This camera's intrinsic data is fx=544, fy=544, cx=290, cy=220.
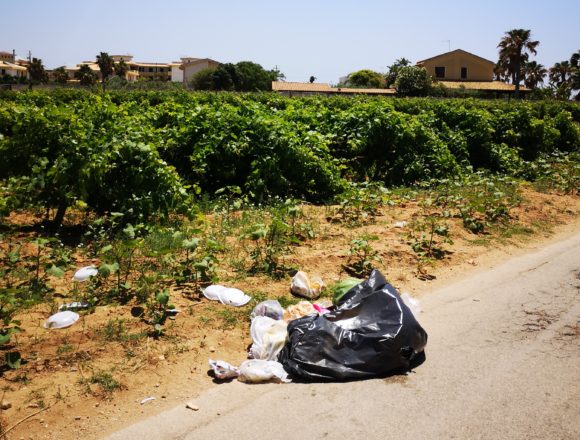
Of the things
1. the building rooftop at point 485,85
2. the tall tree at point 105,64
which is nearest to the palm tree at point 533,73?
the building rooftop at point 485,85

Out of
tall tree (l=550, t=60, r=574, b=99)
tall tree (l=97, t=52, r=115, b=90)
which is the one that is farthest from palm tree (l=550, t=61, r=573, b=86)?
tall tree (l=97, t=52, r=115, b=90)

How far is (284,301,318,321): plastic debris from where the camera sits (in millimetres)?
4988

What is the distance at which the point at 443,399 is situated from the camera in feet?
12.8

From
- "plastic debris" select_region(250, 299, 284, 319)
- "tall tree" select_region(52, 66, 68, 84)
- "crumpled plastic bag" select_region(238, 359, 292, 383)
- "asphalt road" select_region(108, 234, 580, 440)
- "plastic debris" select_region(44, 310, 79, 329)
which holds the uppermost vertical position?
"tall tree" select_region(52, 66, 68, 84)

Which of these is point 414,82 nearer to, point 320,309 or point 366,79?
point 366,79

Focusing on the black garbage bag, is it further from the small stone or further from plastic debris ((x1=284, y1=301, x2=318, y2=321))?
Result: the small stone

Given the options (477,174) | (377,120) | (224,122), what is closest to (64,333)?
(224,122)

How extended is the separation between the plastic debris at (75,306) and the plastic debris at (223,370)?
139cm

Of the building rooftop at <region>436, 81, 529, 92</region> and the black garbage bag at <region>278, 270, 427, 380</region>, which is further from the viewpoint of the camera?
the building rooftop at <region>436, 81, 529, 92</region>

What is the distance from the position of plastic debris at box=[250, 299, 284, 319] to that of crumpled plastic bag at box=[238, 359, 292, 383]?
29.0 inches

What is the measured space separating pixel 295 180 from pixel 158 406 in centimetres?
617

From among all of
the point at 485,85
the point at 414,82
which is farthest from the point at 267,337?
the point at 485,85

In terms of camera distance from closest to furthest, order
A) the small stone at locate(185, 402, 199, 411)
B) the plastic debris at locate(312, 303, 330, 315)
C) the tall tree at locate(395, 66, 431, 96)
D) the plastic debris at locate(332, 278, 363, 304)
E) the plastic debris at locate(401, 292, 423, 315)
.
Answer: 1. the small stone at locate(185, 402, 199, 411)
2. the plastic debris at locate(312, 303, 330, 315)
3. the plastic debris at locate(332, 278, 363, 304)
4. the plastic debris at locate(401, 292, 423, 315)
5. the tall tree at locate(395, 66, 431, 96)

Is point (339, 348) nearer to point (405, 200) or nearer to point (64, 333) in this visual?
point (64, 333)
